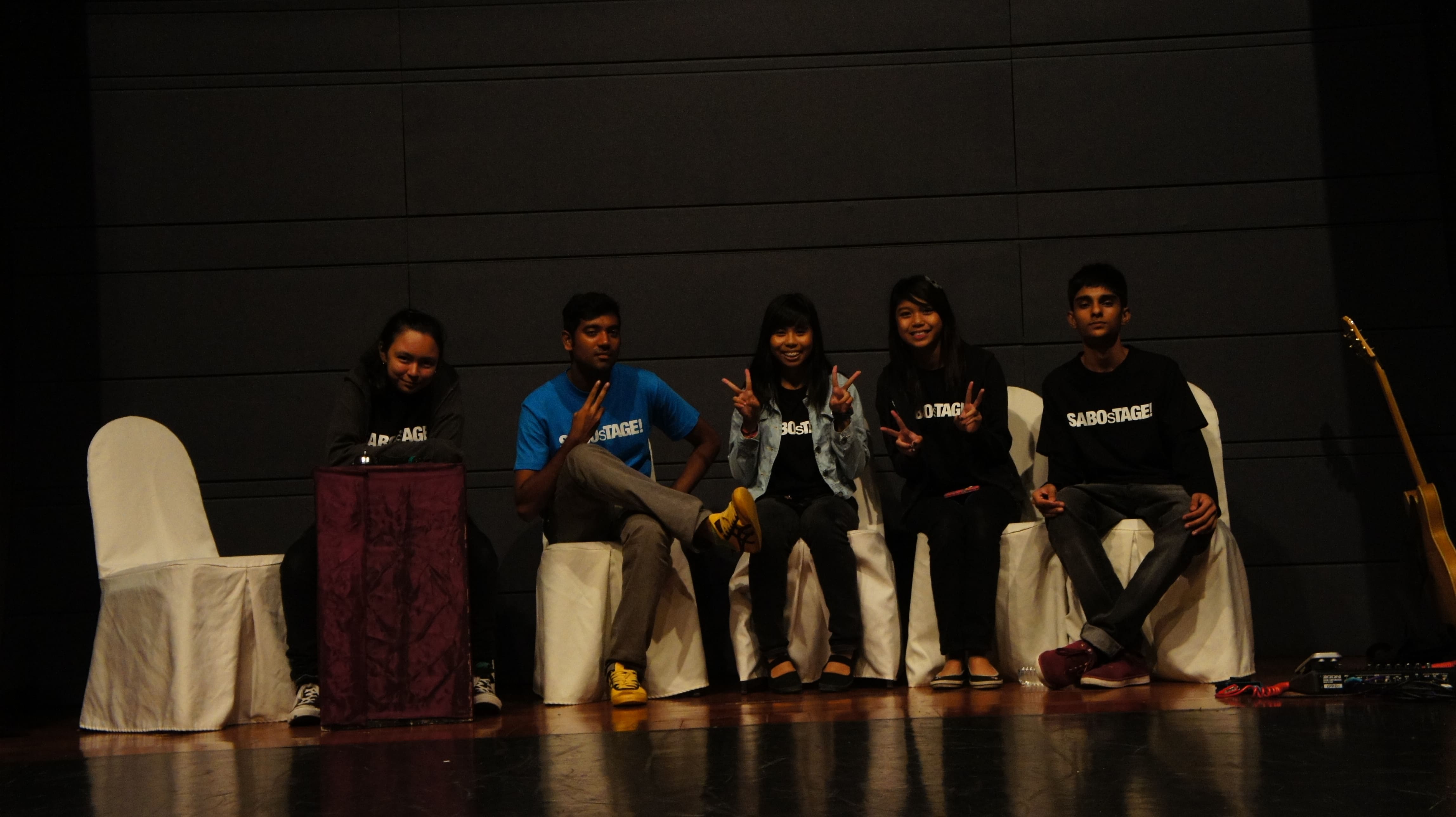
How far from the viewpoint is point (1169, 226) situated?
171 inches

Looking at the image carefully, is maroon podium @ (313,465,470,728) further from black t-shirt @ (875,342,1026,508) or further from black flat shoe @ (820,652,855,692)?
black t-shirt @ (875,342,1026,508)

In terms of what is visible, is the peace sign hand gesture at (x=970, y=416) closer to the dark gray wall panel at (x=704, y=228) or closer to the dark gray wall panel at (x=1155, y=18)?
the dark gray wall panel at (x=704, y=228)

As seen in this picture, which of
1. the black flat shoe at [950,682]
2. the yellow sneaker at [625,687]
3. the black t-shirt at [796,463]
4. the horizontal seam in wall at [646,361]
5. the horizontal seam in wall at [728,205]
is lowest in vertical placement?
the black flat shoe at [950,682]

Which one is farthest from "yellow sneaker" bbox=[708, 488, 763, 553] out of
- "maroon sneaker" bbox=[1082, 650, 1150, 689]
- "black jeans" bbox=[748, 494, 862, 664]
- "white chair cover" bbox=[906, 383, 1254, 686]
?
"maroon sneaker" bbox=[1082, 650, 1150, 689]

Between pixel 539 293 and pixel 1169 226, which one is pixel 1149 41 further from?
pixel 539 293

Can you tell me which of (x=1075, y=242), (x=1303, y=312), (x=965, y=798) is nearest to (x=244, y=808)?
(x=965, y=798)

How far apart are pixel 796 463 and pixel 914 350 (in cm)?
51

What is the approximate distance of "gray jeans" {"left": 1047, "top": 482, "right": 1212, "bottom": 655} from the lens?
3.29 m

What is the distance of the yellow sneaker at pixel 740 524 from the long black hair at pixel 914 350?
726 millimetres

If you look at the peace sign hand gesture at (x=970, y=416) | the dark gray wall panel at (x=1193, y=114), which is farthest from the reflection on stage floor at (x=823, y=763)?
the dark gray wall panel at (x=1193, y=114)

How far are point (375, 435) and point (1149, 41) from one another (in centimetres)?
290

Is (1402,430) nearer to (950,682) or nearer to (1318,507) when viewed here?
(1318,507)

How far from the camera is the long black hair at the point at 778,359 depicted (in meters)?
3.71

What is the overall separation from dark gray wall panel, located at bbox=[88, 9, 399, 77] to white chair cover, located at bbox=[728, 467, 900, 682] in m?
2.26
